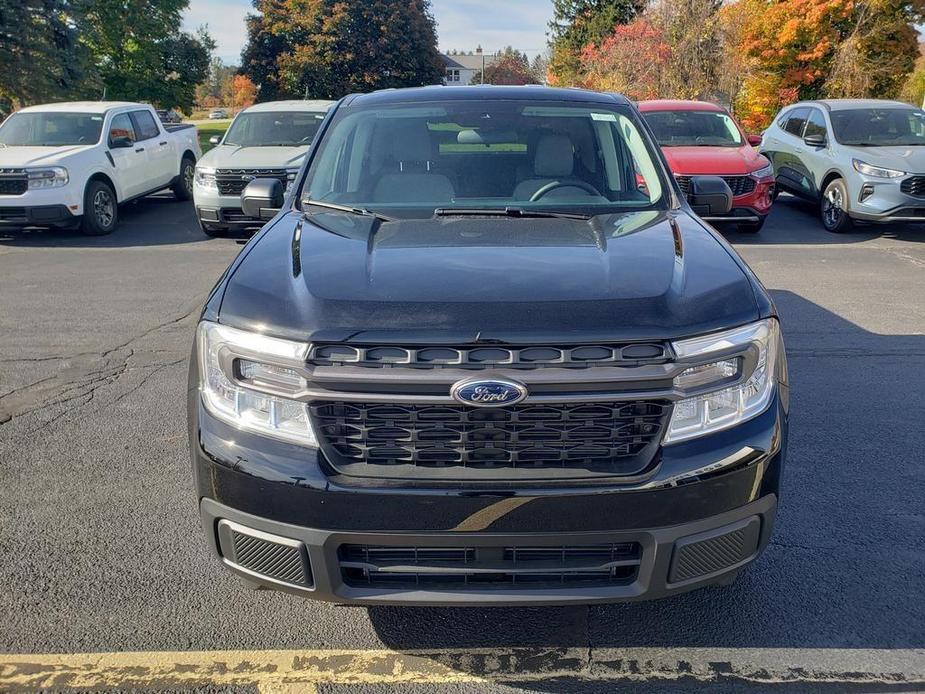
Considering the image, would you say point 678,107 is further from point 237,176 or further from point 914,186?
point 237,176

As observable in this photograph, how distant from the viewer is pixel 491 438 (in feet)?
7.91

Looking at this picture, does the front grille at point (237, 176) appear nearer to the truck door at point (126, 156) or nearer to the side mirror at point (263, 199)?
the truck door at point (126, 156)

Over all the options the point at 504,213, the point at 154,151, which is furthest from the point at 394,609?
the point at 154,151

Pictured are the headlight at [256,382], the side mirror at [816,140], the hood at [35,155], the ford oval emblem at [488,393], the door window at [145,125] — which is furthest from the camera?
the door window at [145,125]

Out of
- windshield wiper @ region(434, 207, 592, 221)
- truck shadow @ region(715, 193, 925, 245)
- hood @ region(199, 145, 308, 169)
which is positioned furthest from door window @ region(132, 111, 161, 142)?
windshield wiper @ region(434, 207, 592, 221)

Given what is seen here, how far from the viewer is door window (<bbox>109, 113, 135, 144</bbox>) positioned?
1209cm

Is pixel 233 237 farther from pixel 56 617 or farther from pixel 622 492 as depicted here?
pixel 622 492

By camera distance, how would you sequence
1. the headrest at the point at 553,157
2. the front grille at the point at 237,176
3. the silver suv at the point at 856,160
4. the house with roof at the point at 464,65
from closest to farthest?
the headrest at the point at 553,157, the silver suv at the point at 856,160, the front grille at the point at 237,176, the house with roof at the point at 464,65

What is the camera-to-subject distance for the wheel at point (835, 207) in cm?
1116

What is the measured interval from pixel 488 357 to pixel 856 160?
10.2 meters

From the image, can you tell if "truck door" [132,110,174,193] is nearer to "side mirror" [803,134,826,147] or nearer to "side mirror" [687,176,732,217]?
"side mirror" [803,134,826,147]

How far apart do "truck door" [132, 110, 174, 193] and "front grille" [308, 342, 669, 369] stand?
11.8 meters

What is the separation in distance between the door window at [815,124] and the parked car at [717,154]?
1062 millimetres

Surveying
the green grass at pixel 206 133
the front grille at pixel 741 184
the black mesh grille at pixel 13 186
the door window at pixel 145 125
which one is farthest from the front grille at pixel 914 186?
the green grass at pixel 206 133
